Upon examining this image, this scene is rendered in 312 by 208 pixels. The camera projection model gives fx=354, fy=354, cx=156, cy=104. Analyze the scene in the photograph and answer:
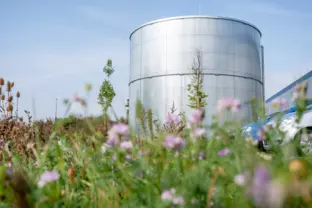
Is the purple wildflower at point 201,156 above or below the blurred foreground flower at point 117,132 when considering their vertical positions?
below

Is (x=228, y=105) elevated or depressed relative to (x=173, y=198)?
elevated

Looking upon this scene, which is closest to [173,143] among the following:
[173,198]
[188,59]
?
[173,198]

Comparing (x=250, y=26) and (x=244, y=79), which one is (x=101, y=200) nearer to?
(x=244, y=79)

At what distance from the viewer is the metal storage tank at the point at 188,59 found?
20.2 metres

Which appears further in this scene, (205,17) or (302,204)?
(205,17)

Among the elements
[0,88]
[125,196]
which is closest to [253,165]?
[125,196]

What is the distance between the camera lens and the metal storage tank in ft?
66.2

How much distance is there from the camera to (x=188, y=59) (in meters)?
20.2

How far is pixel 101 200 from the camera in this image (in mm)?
1814

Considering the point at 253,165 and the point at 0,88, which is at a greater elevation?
the point at 0,88

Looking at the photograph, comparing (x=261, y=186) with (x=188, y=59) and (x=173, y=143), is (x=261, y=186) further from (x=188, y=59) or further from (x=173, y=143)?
(x=188, y=59)

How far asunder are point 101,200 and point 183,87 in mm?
18506

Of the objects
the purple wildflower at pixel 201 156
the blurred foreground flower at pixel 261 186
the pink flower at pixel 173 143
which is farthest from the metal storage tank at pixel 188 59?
the blurred foreground flower at pixel 261 186

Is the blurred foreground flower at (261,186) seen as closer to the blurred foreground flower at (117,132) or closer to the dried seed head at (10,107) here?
the blurred foreground flower at (117,132)
